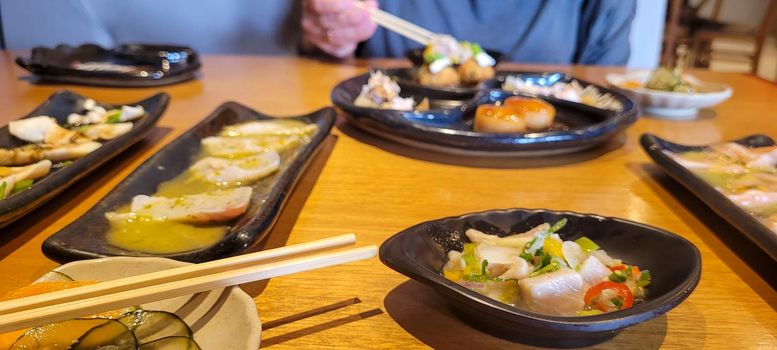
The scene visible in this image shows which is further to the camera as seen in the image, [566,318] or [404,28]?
[404,28]

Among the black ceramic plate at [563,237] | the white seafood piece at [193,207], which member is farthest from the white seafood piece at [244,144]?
the black ceramic plate at [563,237]

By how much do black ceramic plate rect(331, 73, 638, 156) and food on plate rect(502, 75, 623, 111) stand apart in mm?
49

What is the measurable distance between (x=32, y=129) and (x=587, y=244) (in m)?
1.27

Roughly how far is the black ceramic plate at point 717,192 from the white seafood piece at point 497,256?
1.34 ft

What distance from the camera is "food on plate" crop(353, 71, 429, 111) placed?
1.69 meters

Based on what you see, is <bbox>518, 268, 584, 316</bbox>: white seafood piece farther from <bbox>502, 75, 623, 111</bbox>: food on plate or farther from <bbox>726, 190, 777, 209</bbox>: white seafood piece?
<bbox>502, 75, 623, 111</bbox>: food on plate

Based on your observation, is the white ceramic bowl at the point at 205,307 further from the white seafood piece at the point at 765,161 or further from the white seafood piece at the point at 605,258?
the white seafood piece at the point at 765,161

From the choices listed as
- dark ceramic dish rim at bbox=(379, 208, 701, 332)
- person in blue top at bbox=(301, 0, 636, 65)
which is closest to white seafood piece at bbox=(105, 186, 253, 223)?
dark ceramic dish rim at bbox=(379, 208, 701, 332)

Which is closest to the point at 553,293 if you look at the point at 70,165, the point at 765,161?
the point at 765,161

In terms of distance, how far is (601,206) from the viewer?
1.15 m

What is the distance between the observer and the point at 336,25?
261cm

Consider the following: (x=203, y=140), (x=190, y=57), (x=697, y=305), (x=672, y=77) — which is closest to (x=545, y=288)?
(x=697, y=305)

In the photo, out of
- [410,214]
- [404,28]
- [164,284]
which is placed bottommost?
[410,214]

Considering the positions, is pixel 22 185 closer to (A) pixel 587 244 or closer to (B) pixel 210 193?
(B) pixel 210 193
